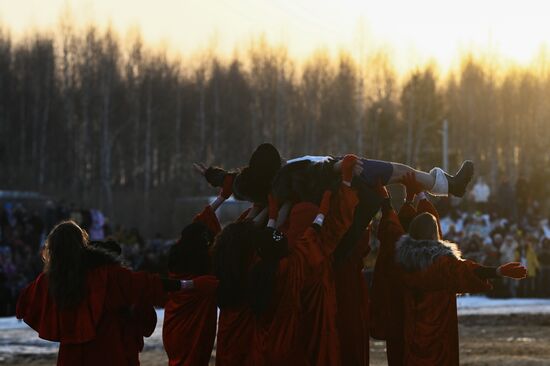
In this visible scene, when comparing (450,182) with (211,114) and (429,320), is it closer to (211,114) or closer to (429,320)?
(429,320)

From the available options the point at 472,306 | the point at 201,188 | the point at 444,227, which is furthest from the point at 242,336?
the point at 201,188

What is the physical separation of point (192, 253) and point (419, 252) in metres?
1.75

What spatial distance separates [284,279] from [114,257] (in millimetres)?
1188

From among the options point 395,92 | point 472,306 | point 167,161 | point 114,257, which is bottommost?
point 472,306

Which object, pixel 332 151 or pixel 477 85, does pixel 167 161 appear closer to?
pixel 332 151

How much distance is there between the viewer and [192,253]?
8312mm

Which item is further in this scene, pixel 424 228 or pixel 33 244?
pixel 33 244

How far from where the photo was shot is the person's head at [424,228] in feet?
27.3

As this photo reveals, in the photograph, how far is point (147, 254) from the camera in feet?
87.6

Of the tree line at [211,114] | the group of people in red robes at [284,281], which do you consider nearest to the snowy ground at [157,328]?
the group of people in red robes at [284,281]

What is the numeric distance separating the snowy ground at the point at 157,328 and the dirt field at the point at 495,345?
1.63 ft

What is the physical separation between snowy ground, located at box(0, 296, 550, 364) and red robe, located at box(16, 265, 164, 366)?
862 centimetres

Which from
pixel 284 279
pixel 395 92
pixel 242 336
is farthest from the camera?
pixel 395 92

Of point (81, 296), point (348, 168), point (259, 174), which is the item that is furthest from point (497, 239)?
point (81, 296)
